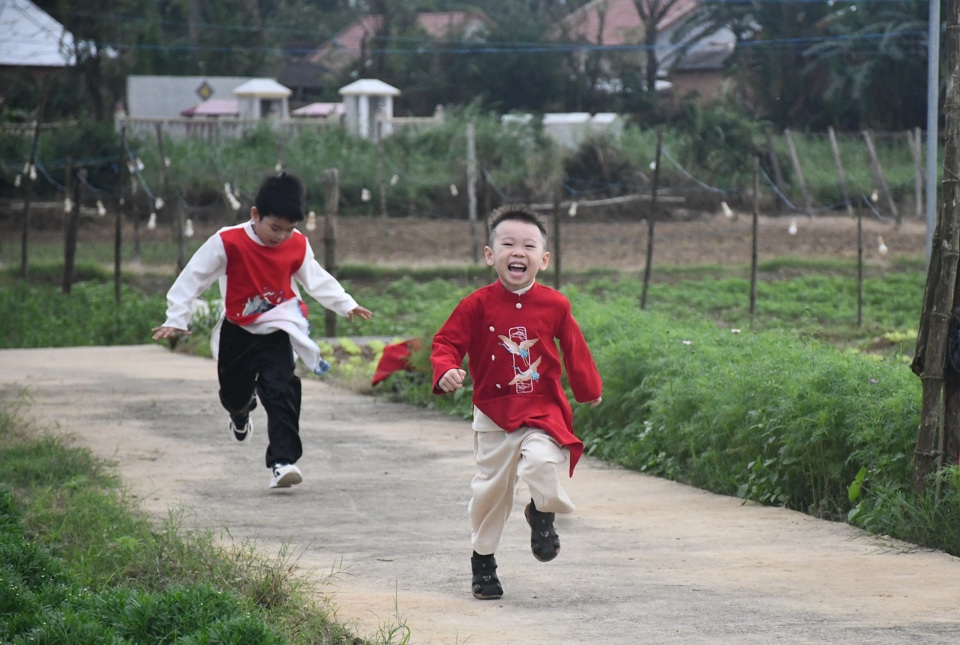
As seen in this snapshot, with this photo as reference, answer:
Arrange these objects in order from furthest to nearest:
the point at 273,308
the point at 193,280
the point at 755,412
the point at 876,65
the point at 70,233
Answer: the point at 876,65, the point at 70,233, the point at 273,308, the point at 193,280, the point at 755,412

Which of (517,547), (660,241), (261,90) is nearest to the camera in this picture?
(517,547)

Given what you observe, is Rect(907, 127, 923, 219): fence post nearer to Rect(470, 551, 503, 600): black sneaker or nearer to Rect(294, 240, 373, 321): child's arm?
Rect(294, 240, 373, 321): child's arm

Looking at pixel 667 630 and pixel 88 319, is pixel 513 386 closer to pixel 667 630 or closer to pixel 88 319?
pixel 667 630

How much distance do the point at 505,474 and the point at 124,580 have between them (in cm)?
141

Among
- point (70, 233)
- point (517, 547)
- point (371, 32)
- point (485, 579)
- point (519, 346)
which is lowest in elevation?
point (517, 547)

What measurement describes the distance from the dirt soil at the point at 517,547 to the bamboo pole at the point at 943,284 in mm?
435

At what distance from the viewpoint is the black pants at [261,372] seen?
24.5 ft

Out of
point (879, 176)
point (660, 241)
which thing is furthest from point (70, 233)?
point (879, 176)

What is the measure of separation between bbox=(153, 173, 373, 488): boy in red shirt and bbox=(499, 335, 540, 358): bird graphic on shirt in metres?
2.12

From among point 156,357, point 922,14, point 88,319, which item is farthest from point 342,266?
point 922,14

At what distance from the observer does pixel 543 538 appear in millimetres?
5051

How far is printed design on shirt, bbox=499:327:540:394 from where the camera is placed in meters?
5.18

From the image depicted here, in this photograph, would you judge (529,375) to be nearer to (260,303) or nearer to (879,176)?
(260,303)

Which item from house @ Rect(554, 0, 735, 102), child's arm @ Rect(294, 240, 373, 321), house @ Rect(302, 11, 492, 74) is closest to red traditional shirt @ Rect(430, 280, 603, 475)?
child's arm @ Rect(294, 240, 373, 321)
